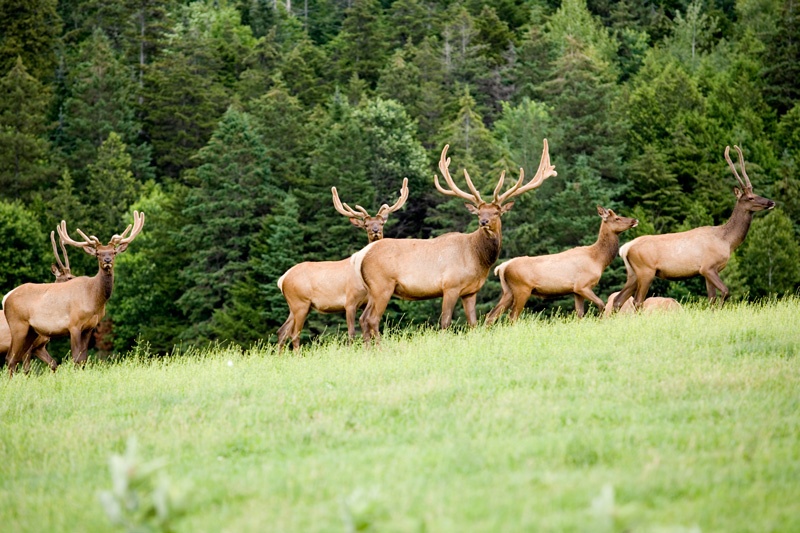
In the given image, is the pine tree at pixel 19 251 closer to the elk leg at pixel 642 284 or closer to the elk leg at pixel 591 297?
the elk leg at pixel 591 297

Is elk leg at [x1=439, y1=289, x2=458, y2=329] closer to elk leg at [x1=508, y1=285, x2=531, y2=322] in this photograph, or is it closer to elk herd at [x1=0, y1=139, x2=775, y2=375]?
elk herd at [x1=0, y1=139, x2=775, y2=375]

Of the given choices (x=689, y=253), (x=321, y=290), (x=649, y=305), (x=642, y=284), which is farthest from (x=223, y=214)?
(x=689, y=253)

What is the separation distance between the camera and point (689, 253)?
632 inches

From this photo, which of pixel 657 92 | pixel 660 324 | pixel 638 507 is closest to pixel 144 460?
pixel 638 507

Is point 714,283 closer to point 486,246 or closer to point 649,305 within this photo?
point 649,305

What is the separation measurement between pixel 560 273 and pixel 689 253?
1.98 m

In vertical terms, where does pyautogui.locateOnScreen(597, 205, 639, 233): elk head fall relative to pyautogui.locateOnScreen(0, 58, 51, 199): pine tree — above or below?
above

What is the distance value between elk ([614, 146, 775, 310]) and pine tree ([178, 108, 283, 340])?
33.0m

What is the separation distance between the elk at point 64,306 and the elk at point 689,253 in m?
7.83

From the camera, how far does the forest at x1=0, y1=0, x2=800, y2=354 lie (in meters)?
47.8

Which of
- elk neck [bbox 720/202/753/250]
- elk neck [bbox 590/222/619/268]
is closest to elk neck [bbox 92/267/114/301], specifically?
elk neck [bbox 590/222/619/268]

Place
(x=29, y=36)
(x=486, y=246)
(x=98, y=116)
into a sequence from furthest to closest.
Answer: (x=29, y=36), (x=98, y=116), (x=486, y=246)

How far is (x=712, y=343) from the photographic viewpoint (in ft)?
38.9

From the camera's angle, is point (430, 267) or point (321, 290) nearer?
point (430, 267)
